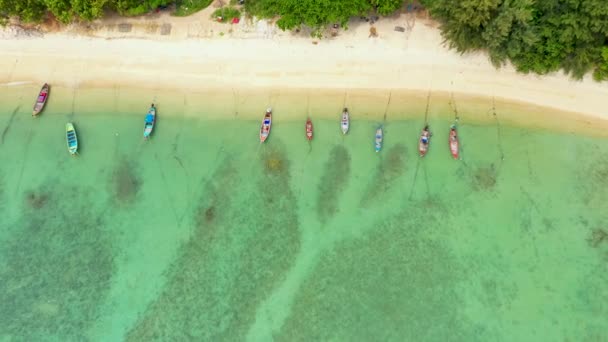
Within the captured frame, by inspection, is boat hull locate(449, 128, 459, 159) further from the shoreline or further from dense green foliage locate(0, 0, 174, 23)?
dense green foliage locate(0, 0, 174, 23)

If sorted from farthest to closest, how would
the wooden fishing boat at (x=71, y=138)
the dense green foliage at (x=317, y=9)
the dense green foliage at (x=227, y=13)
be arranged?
the dense green foliage at (x=227, y=13) < the wooden fishing boat at (x=71, y=138) < the dense green foliage at (x=317, y=9)

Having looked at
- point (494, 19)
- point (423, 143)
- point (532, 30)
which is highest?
point (494, 19)

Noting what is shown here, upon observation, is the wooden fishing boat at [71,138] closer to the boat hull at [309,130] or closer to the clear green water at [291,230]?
the clear green water at [291,230]

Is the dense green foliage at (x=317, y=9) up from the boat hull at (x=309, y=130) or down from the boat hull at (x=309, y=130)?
up

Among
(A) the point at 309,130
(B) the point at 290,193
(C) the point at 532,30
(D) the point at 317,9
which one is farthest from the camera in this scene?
(A) the point at 309,130

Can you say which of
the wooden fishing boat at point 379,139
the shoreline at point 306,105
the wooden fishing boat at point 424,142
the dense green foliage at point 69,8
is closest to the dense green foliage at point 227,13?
the dense green foliage at point 69,8

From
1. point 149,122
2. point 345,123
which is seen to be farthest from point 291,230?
point 149,122

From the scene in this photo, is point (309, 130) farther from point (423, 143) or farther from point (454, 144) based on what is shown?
point (454, 144)
